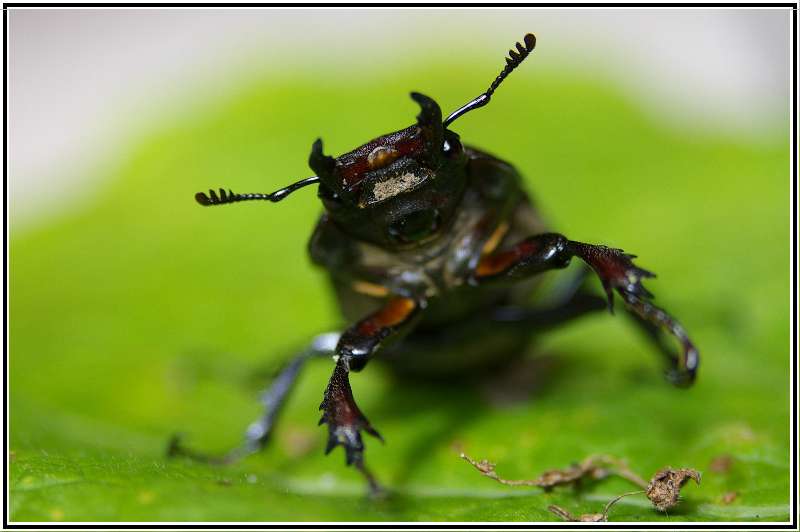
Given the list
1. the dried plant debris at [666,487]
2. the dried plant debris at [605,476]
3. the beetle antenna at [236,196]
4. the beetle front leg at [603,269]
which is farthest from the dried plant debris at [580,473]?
→ the beetle antenna at [236,196]

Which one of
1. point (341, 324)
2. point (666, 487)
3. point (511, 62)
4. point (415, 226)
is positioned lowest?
point (666, 487)

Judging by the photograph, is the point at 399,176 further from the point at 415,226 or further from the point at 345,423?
the point at 345,423

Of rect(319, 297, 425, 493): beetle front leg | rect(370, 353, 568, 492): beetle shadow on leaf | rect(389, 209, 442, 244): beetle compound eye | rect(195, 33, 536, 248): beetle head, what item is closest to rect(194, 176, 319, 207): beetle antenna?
rect(195, 33, 536, 248): beetle head

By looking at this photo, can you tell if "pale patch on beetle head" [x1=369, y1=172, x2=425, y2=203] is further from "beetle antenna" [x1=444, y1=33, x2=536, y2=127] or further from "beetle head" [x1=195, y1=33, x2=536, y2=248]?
"beetle antenna" [x1=444, y1=33, x2=536, y2=127]

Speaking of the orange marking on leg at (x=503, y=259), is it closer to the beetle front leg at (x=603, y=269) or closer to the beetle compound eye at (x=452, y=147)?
the beetle front leg at (x=603, y=269)

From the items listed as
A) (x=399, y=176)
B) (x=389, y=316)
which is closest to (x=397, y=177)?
(x=399, y=176)

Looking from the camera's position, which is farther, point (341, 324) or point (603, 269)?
point (341, 324)
